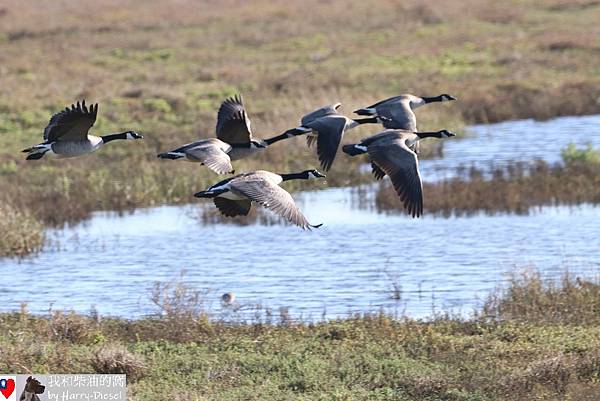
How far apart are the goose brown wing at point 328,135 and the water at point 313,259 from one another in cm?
321

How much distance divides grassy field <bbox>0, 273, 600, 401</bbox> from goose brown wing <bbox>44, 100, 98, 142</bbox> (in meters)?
1.82

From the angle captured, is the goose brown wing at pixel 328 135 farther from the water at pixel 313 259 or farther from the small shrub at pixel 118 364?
the water at pixel 313 259

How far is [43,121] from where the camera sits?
26.5 metres

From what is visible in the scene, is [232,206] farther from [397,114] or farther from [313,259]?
[313,259]

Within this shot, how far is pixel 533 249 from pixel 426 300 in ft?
10.8

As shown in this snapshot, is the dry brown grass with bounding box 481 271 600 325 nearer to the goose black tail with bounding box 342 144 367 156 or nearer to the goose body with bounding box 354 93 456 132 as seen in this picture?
the goose body with bounding box 354 93 456 132

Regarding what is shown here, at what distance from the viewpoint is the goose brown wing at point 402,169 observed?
412 inches

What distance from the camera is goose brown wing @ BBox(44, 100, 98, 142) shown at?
1094cm

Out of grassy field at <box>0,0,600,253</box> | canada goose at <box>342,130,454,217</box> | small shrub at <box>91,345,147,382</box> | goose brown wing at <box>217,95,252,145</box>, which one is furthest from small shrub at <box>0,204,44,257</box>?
canada goose at <box>342,130,454,217</box>

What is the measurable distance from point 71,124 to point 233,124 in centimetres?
141

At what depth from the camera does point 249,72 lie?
34.4 meters

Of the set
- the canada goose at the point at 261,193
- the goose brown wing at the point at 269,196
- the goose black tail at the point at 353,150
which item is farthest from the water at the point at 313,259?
the goose brown wing at the point at 269,196

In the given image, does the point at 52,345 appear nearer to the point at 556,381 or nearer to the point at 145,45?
the point at 556,381

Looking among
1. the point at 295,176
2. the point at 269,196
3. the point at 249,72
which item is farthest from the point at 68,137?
the point at 249,72
